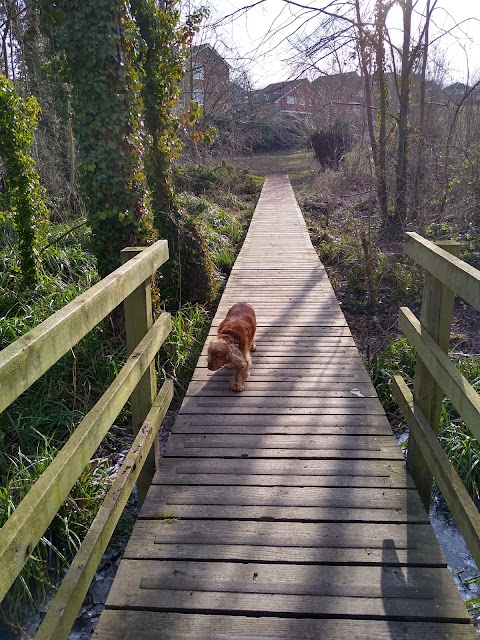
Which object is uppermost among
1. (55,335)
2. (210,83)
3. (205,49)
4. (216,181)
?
(205,49)

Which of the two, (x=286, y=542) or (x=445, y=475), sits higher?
(x=445, y=475)

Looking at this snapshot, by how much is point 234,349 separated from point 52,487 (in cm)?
271

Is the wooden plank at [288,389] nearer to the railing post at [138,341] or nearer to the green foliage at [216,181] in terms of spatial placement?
the railing post at [138,341]

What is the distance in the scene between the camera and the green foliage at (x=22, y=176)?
594cm

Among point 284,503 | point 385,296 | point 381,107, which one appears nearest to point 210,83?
point 381,107

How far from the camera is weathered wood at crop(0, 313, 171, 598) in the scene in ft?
4.26

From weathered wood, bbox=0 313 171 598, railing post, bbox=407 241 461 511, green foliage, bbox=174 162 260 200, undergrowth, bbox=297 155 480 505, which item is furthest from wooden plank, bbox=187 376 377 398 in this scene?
green foliage, bbox=174 162 260 200

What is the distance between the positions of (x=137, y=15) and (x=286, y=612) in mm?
6360

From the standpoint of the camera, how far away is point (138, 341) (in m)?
2.96

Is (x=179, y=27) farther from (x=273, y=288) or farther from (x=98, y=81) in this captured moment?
(x=273, y=288)

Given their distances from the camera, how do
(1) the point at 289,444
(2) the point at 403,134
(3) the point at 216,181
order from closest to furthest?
(1) the point at 289,444 < (2) the point at 403,134 < (3) the point at 216,181

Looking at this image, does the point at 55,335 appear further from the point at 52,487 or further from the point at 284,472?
the point at 284,472

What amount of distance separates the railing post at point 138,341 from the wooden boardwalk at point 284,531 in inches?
5.1

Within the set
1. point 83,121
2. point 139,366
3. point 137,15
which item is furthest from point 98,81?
point 139,366
